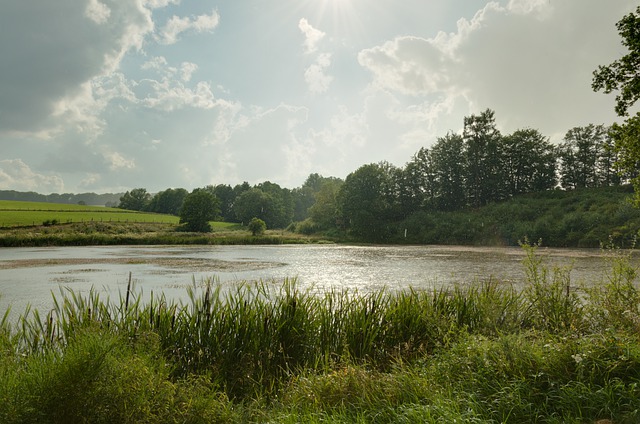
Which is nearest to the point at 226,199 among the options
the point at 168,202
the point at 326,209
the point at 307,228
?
the point at 168,202

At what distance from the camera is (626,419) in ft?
12.4

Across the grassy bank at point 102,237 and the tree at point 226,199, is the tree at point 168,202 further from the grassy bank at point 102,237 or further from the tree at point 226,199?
the grassy bank at point 102,237

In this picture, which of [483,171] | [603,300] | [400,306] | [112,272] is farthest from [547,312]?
[483,171]

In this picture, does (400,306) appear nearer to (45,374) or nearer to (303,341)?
(303,341)

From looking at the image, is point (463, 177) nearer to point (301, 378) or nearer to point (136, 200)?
point (301, 378)

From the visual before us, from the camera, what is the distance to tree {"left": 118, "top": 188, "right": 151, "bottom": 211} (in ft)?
406

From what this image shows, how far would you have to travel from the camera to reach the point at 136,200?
411 feet

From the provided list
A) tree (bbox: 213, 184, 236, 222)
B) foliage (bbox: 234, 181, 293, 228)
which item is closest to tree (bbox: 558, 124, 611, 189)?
foliage (bbox: 234, 181, 293, 228)

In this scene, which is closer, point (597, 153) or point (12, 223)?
point (12, 223)

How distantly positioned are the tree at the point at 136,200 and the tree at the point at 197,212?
5536cm

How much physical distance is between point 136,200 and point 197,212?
62.1m

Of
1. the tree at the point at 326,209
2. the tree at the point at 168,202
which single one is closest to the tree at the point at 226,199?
the tree at the point at 168,202

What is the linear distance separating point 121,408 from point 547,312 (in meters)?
7.33

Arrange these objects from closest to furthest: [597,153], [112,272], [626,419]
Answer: [626,419] < [112,272] < [597,153]
